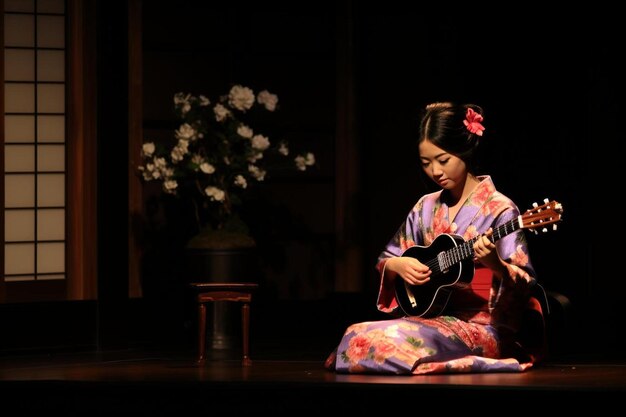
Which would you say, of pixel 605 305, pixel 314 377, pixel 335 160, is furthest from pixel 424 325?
pixel 335 160

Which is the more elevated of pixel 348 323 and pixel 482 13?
pixel 482 13

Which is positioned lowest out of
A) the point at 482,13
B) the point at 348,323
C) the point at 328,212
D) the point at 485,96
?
the point at 348,323

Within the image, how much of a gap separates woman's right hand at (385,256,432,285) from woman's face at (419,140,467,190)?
12.8 inches

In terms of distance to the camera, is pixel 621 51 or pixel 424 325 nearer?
pixel 424 325

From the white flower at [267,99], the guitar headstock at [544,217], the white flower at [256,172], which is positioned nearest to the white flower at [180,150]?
the white flower at [256,172]

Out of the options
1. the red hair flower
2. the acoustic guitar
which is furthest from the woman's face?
the acoustic guitar

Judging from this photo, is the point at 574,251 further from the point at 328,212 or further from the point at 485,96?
the point at 328,212

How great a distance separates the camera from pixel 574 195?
7.35 m

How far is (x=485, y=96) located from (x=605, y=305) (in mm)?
1407

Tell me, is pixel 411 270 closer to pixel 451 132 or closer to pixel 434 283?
pixel 434 283

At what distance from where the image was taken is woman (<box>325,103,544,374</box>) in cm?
465

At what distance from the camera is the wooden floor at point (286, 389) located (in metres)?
4.33

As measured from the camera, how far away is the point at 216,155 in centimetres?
706

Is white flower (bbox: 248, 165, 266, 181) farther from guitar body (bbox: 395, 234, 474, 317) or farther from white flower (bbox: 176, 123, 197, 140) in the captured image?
guitar body (bbox: 395, 234, 474, 317)
